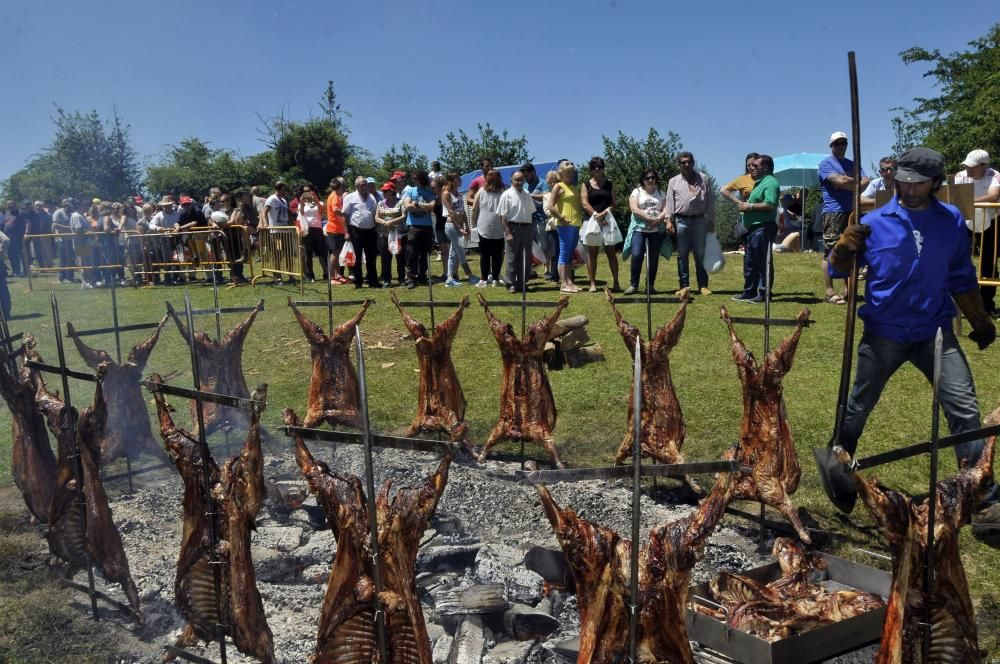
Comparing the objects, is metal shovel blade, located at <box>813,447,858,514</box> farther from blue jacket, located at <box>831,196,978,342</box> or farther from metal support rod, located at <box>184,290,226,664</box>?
metal support rod, located at <box>184,290,226,664</box>

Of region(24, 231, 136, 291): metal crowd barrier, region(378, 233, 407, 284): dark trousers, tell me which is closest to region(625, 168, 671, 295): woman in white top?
region(378, 233, 407, 284): dark trousers

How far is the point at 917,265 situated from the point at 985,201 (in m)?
7.88

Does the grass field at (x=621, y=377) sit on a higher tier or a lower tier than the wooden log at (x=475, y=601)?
higher

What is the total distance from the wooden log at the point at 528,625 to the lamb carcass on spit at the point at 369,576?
1.07 m

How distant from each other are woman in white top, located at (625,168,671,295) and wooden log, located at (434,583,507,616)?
947cm

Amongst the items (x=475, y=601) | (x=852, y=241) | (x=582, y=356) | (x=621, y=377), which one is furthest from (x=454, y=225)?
(x=475, y=601)

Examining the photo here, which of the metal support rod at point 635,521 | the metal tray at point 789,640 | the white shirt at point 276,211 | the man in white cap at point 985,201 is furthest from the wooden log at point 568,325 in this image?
the white shirt at point 276,211

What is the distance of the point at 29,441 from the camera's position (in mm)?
5871

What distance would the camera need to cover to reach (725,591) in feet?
15.1

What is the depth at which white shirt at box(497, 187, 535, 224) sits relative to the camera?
45.9 feet

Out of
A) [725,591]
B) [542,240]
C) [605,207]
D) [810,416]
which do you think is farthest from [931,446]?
[542,240]

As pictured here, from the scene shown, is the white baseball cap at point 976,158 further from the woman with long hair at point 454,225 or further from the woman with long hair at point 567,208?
the woman with long hair at point 454,225

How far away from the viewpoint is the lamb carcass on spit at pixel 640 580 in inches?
128

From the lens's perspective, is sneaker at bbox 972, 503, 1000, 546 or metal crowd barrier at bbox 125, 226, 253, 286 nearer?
sneaker at bbox 972, 503, 1000, 546
